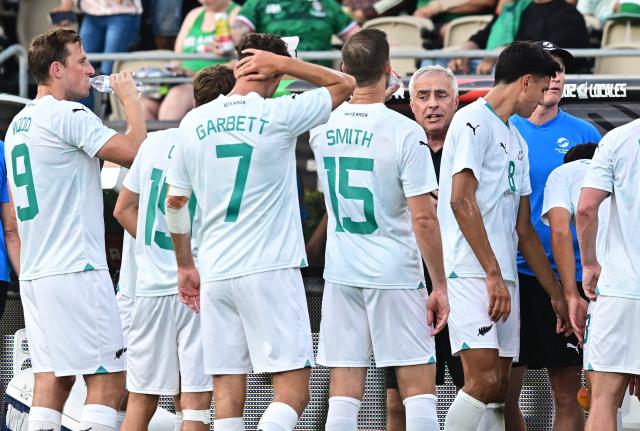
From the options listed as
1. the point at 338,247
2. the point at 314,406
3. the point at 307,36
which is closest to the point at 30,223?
the point at 338,247

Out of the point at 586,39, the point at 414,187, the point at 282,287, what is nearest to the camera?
the point at 282,287

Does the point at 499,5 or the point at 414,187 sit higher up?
the point at 499,5

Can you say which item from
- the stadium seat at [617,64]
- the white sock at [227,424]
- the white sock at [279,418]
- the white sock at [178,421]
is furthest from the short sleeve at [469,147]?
the stadium seat at [617,64]

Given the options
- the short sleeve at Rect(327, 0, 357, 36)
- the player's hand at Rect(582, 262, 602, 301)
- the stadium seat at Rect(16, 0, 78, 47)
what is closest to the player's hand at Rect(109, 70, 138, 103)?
the player's hand at Rect(582, 262, 602, 301)

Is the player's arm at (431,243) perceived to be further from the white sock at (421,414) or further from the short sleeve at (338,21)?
the short sleeve at (338,21)

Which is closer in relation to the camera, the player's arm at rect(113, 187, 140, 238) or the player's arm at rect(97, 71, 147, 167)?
the player's arm at rect(97, 71, 147, 167)

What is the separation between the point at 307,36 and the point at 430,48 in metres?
1.74

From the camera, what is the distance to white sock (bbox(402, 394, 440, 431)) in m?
6.94

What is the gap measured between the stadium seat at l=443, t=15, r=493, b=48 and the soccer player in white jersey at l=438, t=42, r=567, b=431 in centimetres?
533

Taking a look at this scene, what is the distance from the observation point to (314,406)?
8.79m

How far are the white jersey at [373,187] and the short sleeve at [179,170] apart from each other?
876 mm

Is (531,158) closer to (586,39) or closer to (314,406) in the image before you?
(314,406)

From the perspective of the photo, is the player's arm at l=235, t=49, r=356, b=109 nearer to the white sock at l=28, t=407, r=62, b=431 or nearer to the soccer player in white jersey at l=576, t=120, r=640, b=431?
the soccer player in white jersey at l=576, t=120, r=640, b=431

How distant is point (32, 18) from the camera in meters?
14.6
